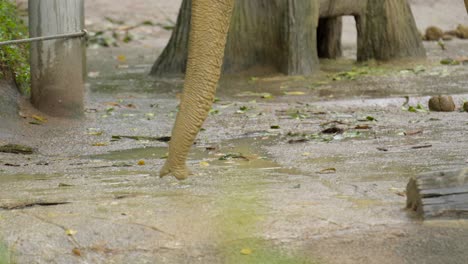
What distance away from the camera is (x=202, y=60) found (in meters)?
5.10

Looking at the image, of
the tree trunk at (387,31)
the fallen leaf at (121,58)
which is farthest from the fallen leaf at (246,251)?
the fallen leaf at (121,58)

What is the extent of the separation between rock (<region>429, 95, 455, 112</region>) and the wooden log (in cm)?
471

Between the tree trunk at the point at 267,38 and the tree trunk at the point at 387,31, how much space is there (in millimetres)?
1299

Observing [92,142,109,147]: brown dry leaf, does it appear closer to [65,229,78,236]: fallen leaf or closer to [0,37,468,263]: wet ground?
[0,37,468,263]: wet ground

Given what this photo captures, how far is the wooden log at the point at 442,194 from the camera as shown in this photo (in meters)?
4.50

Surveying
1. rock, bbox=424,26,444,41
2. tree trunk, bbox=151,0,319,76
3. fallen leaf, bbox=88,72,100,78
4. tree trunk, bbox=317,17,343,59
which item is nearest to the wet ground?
tree trunk, bbox=151,0,319,76

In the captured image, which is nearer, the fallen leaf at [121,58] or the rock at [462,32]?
the fallen leaf at [121,58]

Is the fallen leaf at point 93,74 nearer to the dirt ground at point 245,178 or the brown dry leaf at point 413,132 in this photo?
the dirt ground at point 245,178

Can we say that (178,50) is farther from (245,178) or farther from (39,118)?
(245,178)

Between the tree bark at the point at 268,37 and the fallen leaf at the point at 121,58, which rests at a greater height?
the tree bark at the point at 268,37

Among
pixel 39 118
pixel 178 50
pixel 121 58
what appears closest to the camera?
pixel 39 118

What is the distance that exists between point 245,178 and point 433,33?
12230mm

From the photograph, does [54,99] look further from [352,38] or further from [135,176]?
[352,38]

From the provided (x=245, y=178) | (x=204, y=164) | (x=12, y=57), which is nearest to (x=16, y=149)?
(x=204, y=164)
